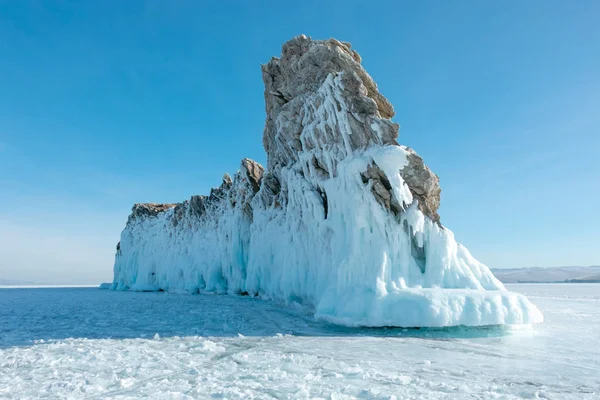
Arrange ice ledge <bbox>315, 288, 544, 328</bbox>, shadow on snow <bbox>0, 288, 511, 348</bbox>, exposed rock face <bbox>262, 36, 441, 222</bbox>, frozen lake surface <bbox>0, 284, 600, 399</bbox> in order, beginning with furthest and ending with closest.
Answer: exposed rock face <bbox>262, 36, 441, 222</bbox> < ice ledge <bbox>315, 288, 544, 328</bbox> < shadow on snow <bbox>0, 288, 511, 348</bbox> < frozen lake surface <bbox>0, 284, 600, 399</bbox>

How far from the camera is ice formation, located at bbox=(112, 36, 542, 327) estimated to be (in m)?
12.8

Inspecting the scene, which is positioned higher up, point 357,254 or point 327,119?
point 327,119

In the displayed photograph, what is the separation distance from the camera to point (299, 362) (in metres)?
8.33

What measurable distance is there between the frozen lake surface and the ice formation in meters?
1.03

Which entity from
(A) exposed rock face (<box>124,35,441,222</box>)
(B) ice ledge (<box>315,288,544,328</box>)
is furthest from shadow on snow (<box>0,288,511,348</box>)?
(A) exposed rock face (<box>124,35,441,222</box>)

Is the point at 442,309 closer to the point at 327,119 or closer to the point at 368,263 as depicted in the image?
the point at 368,263

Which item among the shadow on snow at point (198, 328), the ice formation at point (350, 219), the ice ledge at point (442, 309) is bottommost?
the shadow on snow at point (198, 328)

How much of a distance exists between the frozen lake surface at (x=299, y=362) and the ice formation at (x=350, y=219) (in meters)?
1.03

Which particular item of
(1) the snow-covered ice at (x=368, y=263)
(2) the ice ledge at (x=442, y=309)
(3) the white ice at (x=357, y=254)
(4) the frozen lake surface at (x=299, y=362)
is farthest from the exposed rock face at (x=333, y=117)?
(4) the frozen lake surface at (x=299, y=362)

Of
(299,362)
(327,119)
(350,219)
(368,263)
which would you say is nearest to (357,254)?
(368,263)

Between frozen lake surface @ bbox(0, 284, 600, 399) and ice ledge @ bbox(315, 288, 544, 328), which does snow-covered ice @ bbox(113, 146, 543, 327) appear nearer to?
ice ledge @ bbox(315, 288, 544, 328)

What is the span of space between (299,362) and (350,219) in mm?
8468

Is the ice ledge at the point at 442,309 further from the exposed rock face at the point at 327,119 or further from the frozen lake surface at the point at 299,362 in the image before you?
the exposed rock face at the point at 327,119

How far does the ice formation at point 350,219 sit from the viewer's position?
12781 millimetres
